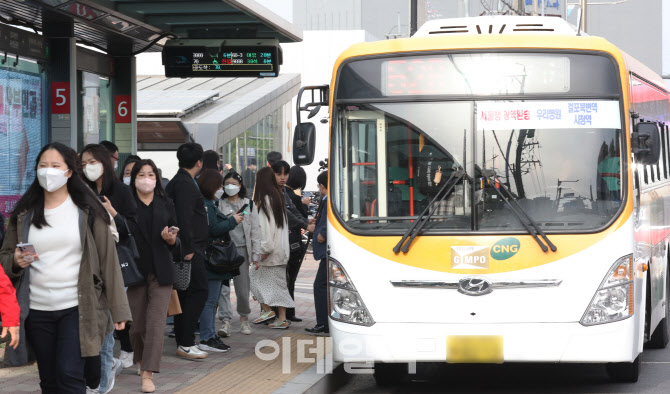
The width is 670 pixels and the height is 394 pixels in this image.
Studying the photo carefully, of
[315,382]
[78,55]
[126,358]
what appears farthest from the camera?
[78,55]

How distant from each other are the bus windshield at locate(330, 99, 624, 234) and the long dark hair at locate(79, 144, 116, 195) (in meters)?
1.74

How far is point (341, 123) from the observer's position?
8016mm

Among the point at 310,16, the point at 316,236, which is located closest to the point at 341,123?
the point at 316,236

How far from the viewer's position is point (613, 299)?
7.39m

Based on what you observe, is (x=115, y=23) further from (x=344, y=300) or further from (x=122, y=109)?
(x=344, y=300)

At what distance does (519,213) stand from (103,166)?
116 inches

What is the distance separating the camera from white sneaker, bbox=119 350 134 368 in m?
8.45

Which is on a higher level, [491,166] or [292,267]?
[491,166]

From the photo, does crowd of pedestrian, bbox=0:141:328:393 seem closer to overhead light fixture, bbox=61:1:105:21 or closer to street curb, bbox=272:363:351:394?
street curb, bbox=272:363:351:394

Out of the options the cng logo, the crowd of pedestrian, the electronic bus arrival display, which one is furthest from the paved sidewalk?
the electronic bus arrival display

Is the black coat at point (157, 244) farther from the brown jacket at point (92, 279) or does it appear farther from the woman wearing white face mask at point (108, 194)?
the brown jacket at point (92, 279)

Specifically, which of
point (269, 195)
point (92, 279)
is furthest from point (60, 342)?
point (269, 195)

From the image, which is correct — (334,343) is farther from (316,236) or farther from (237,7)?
(237,7)

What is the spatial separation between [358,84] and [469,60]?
0.86m
